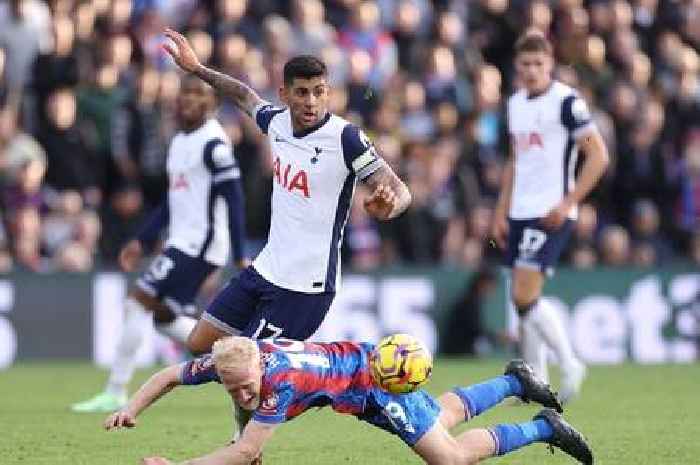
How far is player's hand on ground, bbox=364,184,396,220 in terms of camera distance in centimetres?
939

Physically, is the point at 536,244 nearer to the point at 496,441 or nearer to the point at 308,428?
the point at 308,428

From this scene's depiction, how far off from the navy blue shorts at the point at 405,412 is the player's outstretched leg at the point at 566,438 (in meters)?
0.72

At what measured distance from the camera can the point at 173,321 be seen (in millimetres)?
14734

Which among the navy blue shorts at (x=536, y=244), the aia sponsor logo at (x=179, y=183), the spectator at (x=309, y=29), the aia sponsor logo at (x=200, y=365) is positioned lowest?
the aia sponsor logo at (x=200, y=365)

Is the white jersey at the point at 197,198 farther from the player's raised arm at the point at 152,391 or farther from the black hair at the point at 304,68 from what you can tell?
the player's raised arm at the point at 152,391

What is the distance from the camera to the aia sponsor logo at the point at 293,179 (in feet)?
34.4

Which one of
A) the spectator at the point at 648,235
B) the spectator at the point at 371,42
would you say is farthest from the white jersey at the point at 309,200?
the spectator at the point at 371,42

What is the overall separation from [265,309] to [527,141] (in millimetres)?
4144

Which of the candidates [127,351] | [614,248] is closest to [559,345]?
[127,351]

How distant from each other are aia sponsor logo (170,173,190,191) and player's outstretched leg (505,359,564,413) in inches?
172

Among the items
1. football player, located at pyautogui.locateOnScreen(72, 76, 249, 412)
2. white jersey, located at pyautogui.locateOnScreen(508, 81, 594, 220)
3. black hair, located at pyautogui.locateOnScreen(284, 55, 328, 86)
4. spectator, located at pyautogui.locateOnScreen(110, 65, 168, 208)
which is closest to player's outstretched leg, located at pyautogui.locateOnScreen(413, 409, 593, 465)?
black hair, located at pyautogui.locateOnScreen(284, 55, 328, 86)

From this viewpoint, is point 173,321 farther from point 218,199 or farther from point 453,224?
point 453,224

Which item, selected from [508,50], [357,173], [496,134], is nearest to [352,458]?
[357,173]

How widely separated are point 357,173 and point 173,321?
188 inches
